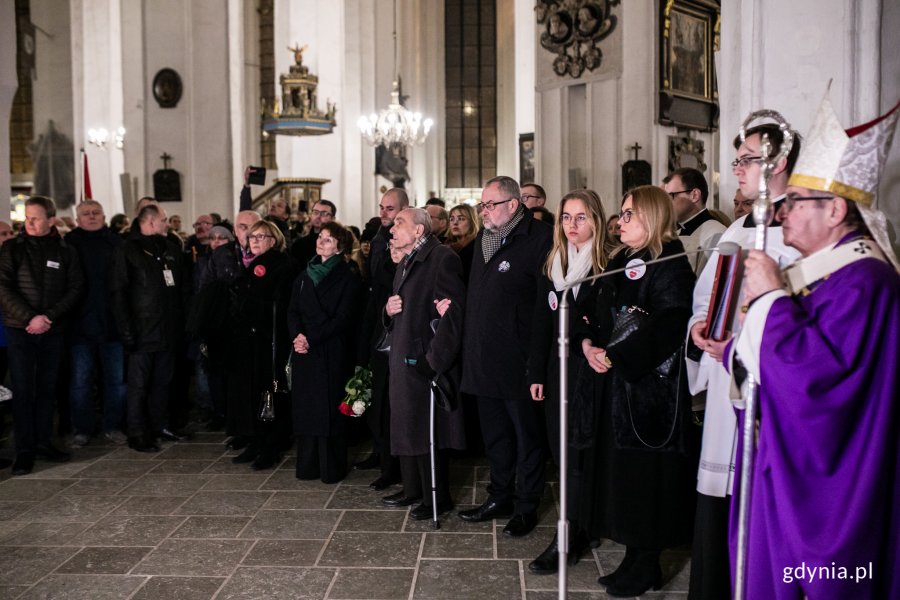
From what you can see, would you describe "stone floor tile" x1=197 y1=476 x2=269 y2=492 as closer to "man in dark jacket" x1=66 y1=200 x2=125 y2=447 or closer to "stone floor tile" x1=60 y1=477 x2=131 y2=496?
"stone floor tile" x1=60 y1=477 x2=131 y2=496

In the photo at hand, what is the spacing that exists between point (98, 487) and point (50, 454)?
Answer: 91 centimetres

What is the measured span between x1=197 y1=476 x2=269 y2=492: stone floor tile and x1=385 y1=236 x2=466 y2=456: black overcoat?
1275 mm

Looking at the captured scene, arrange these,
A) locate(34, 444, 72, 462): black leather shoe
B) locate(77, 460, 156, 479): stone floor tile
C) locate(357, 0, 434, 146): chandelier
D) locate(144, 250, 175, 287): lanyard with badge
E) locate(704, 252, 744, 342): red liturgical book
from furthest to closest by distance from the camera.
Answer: locate(357, 0, 434, 146): chandelier
locate(144, 250, 175, 287): lanyard with badge
locate(34, 444, 72, 462): black leather shoe
locate(77, 460, 156, 479): stone floor tile
locate(704, 252, 744, 342): red liturgical book

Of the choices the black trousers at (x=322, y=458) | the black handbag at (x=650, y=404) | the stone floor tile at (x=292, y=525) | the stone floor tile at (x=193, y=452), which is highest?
the black handbag at (x=650, y=404)

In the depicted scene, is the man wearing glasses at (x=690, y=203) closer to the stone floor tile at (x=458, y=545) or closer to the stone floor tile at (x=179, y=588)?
the stone floor tile at (x=458, y=545)

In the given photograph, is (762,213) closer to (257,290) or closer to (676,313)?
(676,313)

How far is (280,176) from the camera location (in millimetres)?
18297

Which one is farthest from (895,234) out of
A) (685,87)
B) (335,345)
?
(685,87)

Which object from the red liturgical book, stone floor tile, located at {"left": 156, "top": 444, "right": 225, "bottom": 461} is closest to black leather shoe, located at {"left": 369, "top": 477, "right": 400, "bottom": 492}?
stone floor tile, located at {"left": 156, "top": 444, "right": 225, "bottom": 461}

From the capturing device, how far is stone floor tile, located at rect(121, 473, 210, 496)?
5432 millimetres

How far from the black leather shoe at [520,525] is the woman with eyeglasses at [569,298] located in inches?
11.7

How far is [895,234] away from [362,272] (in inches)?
137

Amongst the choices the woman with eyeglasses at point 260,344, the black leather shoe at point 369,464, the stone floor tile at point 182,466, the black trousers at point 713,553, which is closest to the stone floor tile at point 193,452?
the stone floor tile at point 182,466

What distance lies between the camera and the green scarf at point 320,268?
18.6 feet
